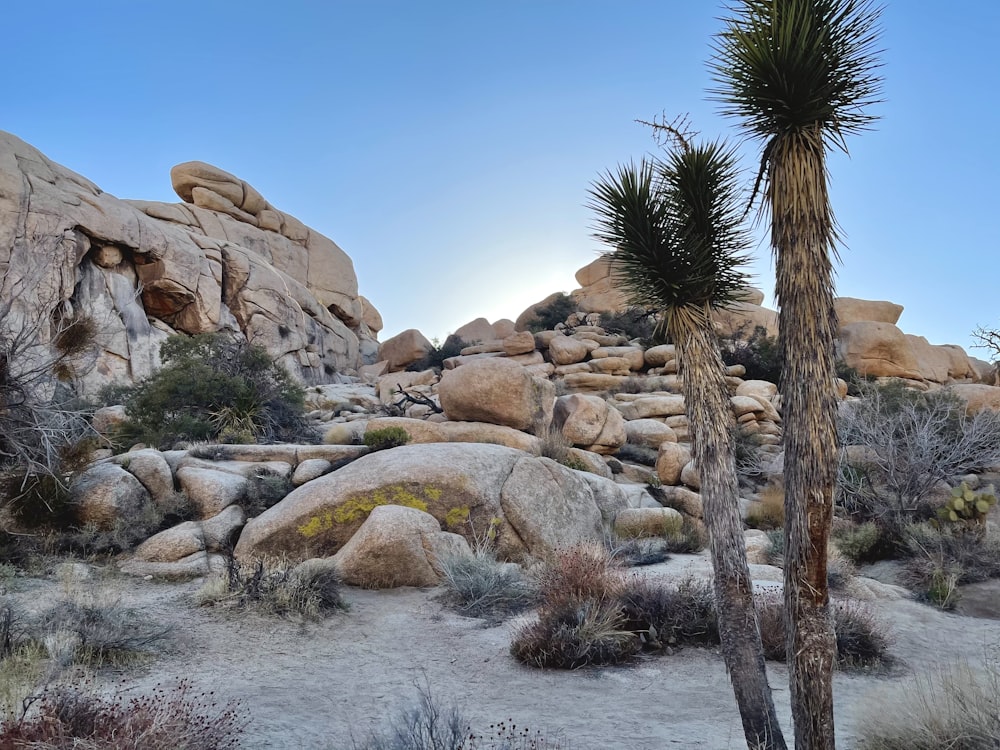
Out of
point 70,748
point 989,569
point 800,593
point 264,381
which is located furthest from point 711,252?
point 264,381

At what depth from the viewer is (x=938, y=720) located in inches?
160

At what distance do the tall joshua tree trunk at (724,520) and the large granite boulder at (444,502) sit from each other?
615 cm

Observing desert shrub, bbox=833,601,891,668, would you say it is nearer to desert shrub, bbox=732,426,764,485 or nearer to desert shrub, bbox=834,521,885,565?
desert shrub, bbox=834,521,885,565

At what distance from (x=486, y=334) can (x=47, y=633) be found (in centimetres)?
4638

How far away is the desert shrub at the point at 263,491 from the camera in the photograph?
1159cm

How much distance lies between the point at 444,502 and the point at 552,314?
115 ft

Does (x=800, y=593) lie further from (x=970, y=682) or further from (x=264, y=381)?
(x=264, y=381)

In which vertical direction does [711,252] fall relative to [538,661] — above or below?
above

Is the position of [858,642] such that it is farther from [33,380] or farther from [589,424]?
[589,424]

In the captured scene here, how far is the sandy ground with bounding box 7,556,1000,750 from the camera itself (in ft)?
16.7

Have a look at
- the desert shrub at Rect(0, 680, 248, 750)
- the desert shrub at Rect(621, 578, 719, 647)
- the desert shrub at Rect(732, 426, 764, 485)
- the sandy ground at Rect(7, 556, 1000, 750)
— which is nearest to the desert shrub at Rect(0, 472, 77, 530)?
the sandy ground at Rect(7, 556, 1000, 750)

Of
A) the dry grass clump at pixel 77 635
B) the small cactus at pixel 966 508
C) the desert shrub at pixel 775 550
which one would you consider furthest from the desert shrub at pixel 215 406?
the small cactus at pixel 966 508

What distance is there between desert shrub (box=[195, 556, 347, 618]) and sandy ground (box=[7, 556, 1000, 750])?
0.17 meters

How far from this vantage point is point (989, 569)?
401 inches
